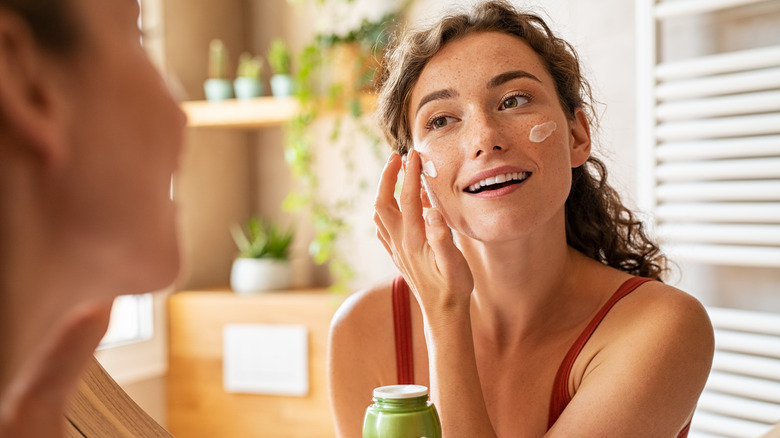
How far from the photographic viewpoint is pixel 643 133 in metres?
1.74

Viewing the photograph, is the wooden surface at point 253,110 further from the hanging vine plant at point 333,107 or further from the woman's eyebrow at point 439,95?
the woman's eyebrow at point 439,95

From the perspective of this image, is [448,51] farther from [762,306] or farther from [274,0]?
[274,0]

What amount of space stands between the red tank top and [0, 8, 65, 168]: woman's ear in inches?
34.4

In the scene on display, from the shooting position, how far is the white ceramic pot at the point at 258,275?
8.12ft

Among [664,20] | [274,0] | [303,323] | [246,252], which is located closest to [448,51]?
[664,20]

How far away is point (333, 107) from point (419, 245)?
57.0 inches

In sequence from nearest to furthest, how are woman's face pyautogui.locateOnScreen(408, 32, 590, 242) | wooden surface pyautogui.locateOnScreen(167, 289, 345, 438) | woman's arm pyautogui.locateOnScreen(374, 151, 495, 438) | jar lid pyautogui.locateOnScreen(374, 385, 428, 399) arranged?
jar lid pyautogui.locateOnScreen(374, 385, 428, 399) → woman's arm pyautogui.locateOnScreen(374, 151, 495, 438) → woman's face pyautogui.locateOnScreen(408, 32, 590, 242) → wooden surface pyautogui.locateOnScreen(167, 289, 345, 438)

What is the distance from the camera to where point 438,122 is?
41.5 inches

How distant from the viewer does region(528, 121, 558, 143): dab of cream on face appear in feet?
3.28

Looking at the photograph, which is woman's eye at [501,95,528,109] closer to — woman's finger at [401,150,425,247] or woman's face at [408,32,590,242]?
woman's face at [408,32,590,242]

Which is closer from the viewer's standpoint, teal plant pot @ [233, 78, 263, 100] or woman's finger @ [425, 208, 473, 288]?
woman's finger @ [425, 208, 473, 288]

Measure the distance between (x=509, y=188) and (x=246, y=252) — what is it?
1.70m

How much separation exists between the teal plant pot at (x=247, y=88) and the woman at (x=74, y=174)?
89.5 inches

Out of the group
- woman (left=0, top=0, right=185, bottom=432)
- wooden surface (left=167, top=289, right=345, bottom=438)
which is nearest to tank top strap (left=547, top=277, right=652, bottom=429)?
woman (left=0, top=0, right=185, bottom=432)
